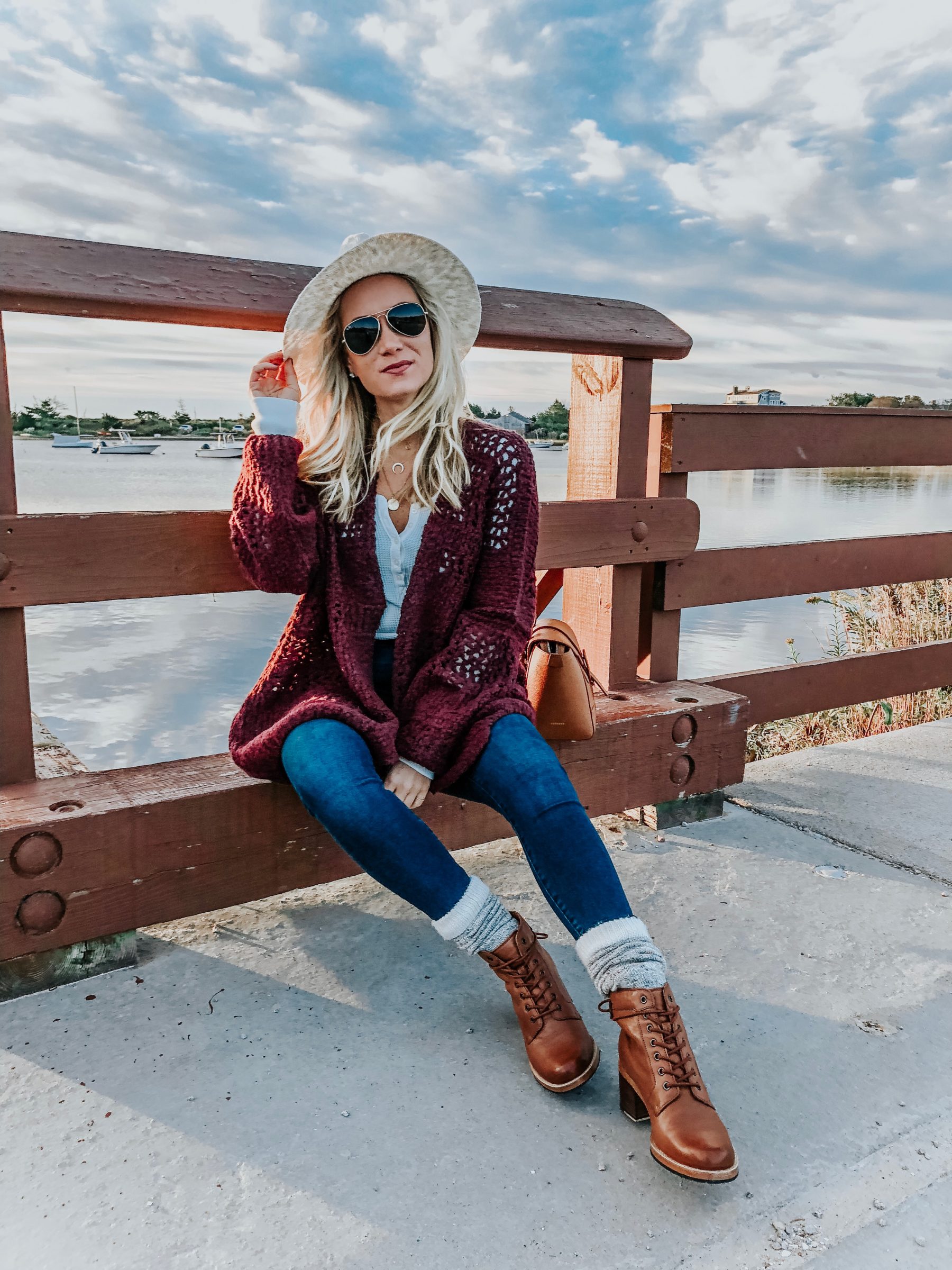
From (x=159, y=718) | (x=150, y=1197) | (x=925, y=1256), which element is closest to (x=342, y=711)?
(x=150, y=1197)

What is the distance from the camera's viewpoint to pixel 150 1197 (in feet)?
4.33

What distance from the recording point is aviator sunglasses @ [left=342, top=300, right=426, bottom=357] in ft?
6.46

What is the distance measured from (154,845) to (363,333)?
111cm

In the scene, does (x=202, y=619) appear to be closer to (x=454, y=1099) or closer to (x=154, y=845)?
(x=154, y=845)

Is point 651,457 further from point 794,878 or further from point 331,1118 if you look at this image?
point 331,1118

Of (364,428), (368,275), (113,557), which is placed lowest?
(113,557)

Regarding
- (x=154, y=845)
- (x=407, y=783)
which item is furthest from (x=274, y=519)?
(x=154, y=845)

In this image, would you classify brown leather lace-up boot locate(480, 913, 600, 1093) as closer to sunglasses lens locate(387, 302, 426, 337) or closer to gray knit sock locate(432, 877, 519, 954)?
gray knit sock locate(432, 877, 519, 954)

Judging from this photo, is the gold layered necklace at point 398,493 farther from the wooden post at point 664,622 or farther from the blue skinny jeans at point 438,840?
the wooden post at point 664,622

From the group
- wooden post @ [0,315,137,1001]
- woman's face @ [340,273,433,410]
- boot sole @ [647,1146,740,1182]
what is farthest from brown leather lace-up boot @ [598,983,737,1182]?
woman's face @ [340,273,433,410]

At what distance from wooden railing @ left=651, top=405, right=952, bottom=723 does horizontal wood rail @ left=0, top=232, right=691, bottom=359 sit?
1.83 ft

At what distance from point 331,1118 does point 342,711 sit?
68cm

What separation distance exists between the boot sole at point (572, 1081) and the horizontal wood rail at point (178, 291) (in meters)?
1.54

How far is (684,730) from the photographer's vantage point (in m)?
2.55
